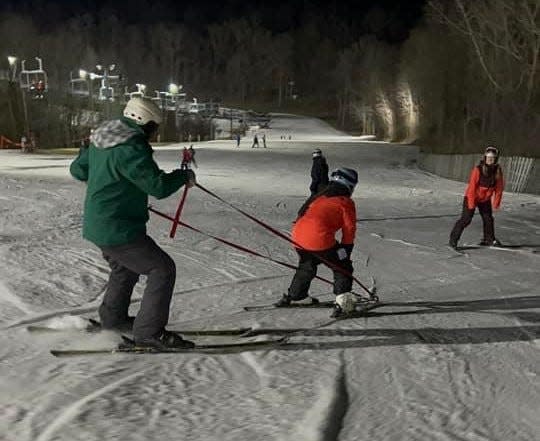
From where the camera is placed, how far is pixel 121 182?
4.18 metres

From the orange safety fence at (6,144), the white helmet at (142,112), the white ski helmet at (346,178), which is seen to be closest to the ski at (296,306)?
the white ski helmet at (346,178)

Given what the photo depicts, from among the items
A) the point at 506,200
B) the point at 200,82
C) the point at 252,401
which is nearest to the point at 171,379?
the point at 252,401

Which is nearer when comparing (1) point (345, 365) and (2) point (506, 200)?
(1) point (345, 365)

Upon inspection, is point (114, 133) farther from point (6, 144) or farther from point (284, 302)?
point (6, 144)

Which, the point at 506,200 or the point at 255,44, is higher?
the point at 255,44

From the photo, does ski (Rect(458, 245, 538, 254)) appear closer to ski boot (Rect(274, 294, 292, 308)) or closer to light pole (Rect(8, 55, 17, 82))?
ski boot (Rect(274, 294, 292, 308))

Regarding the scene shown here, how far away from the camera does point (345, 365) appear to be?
4.38 metres

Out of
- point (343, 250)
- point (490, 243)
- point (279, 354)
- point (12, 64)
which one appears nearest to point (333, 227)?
point (343, 250)

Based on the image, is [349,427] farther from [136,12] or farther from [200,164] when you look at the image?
[136,12]

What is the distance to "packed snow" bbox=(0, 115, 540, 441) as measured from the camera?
342 centimetres

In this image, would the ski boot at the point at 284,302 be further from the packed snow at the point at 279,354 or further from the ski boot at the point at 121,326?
the ski boot at the point at 121,326

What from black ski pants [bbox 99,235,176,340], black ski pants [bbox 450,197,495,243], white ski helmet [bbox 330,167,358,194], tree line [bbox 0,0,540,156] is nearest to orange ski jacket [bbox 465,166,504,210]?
black ski pants [bbox 450,197,495,243]

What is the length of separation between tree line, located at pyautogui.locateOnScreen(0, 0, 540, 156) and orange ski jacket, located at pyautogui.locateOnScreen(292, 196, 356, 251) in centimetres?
2184

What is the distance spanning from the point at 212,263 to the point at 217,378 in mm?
4022
